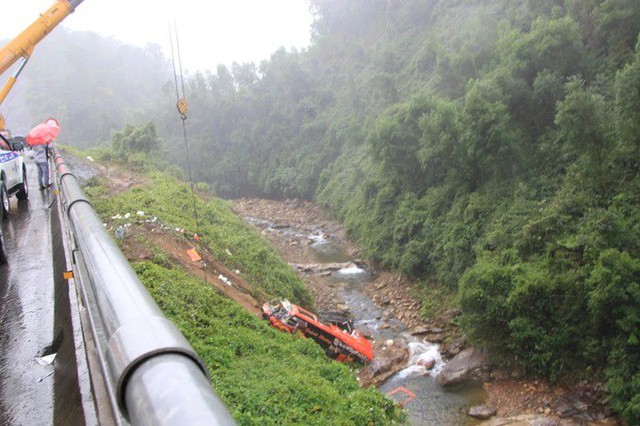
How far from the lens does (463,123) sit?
68.7ft

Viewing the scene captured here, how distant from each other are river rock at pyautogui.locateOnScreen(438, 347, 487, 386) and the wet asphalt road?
1202 cm

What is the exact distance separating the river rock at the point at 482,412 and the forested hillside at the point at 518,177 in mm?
2251

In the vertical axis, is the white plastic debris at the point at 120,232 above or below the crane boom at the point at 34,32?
below

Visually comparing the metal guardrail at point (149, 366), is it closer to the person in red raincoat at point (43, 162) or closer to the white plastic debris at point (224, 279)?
the person in red raincoat at point (43, 162)

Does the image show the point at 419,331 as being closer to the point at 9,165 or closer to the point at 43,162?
the point at 43,162

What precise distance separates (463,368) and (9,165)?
13789 mm

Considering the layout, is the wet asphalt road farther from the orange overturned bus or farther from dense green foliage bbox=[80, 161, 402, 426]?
the orange overturned bus

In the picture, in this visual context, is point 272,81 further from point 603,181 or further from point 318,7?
point 603,181

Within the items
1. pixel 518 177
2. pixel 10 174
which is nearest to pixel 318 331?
pixel 10 174

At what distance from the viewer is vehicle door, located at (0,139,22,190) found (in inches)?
375

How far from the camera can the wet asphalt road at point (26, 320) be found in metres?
3.65

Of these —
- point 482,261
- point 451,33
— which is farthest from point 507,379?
point 451,33

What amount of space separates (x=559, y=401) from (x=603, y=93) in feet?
44.2

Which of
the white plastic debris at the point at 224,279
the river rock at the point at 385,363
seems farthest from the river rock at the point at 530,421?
the white plastic debris at the point at 224,279
